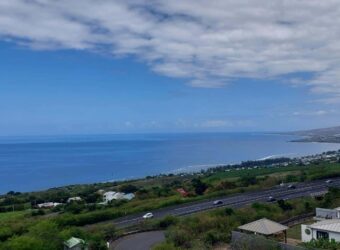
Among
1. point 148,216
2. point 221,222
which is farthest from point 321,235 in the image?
point 148,216

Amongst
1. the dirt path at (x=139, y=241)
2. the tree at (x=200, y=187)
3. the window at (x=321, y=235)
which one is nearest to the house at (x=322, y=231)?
the window at (x=321, y=235)

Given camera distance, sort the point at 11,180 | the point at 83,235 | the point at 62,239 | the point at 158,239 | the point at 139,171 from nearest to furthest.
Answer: the point at 62,239 < the point at 83,235 < the point at 158,239 < the point at 11,180 < the point at 139,171

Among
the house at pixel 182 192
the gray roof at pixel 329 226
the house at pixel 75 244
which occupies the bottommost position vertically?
the house at pixel 182 192

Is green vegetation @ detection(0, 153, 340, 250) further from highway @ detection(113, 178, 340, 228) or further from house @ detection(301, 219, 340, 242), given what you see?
house @ detection(301, 219, 340, 242)

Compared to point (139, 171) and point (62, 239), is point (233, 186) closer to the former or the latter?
point (62, 239)

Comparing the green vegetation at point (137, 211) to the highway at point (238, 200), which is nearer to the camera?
the green vegetation at point (137, 211)

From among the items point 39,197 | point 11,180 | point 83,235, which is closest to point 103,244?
point 83,235

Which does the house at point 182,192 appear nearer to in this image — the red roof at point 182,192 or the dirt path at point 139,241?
the red roof at point 182,192
